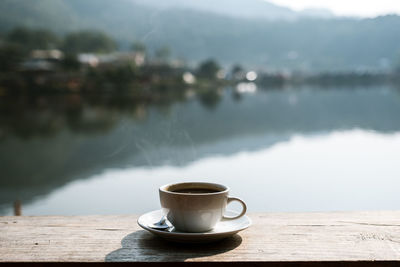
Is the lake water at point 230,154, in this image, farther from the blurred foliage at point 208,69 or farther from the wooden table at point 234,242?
the wooden table at point 234,242

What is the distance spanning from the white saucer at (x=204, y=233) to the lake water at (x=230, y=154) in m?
0.93

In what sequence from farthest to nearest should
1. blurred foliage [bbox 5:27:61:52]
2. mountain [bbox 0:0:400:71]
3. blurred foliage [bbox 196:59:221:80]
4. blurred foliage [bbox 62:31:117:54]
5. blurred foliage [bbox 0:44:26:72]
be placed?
blurred foliage [bbox 5:27:61:52], blurred foliage [bbox 62:31:117:54], blurred foliage [bbox 0:44:26:72], blurred foliage [bbox 196:59:221:80], mountain [bbox 0:0:400:71]

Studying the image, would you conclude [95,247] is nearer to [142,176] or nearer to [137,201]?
[137,201]

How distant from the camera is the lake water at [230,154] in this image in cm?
342

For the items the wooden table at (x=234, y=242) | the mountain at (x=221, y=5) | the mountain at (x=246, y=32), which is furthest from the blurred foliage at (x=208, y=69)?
the wooden table at (x=234, y=242)

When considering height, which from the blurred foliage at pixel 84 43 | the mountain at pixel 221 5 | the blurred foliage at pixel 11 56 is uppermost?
the blurred foliage at pixel 84 43

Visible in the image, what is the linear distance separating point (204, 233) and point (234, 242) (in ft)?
0.21

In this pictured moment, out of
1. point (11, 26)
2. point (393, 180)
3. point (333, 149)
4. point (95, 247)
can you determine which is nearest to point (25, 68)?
point (11, 26)

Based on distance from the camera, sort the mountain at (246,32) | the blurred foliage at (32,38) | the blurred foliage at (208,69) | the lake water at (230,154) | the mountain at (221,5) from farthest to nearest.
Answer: the blurred foliage at (32,38)
the blurred foliage at (208,69)
the lake water at (230,154)
the mountain at (246,32)
the mountain at (221,5)

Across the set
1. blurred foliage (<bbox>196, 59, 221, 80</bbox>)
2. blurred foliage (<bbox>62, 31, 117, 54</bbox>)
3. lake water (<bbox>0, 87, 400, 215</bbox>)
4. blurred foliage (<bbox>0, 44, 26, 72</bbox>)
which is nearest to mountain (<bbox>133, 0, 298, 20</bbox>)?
lake water (<bbox>0, 87, 400, 215</bbox>)

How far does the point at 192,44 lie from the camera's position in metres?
3.44

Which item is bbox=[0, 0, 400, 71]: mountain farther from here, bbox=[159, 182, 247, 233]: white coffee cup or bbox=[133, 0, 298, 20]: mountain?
bbox=[159, 182, 247, 233]: white coffee cup

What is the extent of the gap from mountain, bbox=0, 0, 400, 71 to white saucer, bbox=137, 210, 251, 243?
4.06 feet

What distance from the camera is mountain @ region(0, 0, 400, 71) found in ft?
8.30
